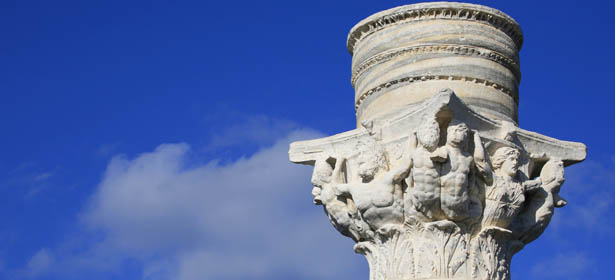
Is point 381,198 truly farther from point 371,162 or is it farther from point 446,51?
point 446,51

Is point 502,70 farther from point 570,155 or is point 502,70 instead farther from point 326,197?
point 326,197

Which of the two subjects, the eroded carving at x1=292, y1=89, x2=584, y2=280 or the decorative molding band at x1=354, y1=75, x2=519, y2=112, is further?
the decorative molding band at x1=354, y1=75, x2=519, y2=112

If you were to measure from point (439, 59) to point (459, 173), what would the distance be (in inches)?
78.0

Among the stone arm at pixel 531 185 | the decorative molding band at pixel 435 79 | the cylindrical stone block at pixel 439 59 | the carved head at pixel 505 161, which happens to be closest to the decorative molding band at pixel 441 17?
the cylindrical stone block at pixel 439 59

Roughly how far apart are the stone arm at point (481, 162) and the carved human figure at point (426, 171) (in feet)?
1.96

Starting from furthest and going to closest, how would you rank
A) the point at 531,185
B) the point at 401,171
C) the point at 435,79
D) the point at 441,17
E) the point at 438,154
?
the point at 441,17 < the point at 435,79 < the point at 531,185 < the point at 401,171 < the point at 438,154

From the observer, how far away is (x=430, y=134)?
12.0 m

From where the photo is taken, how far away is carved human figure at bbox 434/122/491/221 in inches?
472

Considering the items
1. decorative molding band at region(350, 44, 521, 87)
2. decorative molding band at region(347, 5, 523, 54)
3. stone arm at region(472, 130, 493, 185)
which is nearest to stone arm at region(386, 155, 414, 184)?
stone arm at region(472, 130, 493, 185)

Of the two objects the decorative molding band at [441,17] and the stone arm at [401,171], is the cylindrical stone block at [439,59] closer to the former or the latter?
the decorative molding band at [441,17]

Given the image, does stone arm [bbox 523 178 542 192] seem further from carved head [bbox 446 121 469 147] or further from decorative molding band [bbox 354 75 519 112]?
decorative molding band [bbox 354 75 519 112]

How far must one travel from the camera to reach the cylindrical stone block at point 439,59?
1309 centimetres

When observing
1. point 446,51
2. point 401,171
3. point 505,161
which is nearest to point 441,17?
point 446,51

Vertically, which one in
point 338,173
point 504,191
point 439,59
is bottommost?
point 504,191
